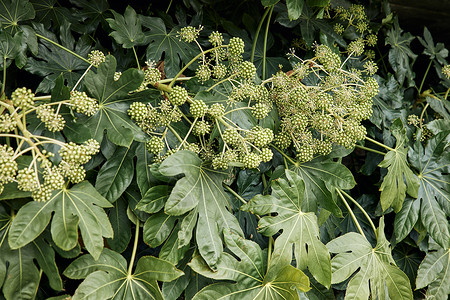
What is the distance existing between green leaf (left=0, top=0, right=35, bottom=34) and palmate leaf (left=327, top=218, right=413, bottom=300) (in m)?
1.45

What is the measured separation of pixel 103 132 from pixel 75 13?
2.43 feet

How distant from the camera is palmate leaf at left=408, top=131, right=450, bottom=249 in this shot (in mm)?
1733

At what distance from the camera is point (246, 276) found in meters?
1.30

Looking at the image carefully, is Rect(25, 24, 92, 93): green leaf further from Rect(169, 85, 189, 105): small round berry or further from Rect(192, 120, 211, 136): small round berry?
Rect(192, 120, 211, 136): small round berry

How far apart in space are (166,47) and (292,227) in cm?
93

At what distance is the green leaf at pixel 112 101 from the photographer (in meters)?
1.19

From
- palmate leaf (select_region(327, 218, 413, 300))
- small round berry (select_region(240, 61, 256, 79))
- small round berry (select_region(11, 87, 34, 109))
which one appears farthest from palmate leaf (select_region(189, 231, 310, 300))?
small round berry (select_region(11, 87, 34, 109))

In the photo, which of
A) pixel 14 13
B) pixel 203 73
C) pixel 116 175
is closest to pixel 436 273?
pixel 203 73

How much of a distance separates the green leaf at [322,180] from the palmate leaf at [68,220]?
77 centimetres

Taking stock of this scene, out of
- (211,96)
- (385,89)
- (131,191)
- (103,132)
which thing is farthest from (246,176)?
(385,89)

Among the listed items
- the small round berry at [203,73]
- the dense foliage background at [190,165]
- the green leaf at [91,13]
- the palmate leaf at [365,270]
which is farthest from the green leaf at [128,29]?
the palmate leaf at [365,270]

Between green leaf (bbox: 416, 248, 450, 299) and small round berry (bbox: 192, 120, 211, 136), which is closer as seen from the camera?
small round berry (bbox: 192, 120, 211, 136)

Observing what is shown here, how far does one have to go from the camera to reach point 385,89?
6.49 ft

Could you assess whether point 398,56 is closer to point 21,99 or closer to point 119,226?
point 119,226
